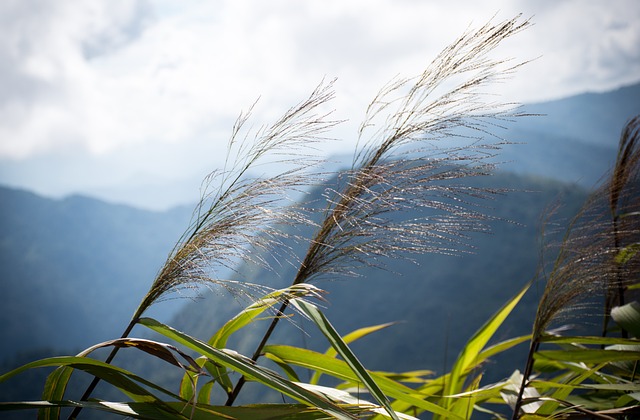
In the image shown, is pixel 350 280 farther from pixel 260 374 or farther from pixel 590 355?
pixel 260 374

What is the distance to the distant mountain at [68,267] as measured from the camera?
241ft

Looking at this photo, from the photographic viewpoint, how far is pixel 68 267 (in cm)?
8494

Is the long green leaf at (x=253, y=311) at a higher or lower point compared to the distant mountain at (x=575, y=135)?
lower

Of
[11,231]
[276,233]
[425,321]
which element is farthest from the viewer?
[11,231]

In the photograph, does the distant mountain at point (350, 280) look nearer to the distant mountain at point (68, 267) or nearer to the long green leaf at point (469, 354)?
the distant mountain at point (68, 267)

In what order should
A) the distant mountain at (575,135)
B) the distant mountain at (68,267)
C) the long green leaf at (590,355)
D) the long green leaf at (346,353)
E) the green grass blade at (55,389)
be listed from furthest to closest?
1. the distant mountain at (68,267)
2. the distant mountain at (575,135)
3. the long green leaf at (590,355)
4. the green grass blade at (55,389)
5. the long green leaf at (346,353)

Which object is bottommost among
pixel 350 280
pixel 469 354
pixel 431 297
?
pixel 431 297

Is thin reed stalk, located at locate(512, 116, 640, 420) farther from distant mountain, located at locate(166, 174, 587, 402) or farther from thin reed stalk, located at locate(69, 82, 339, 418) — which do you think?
distant mountain, located at locate(166, 174, 587, 402)

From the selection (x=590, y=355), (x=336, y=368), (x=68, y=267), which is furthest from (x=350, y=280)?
(x=68, y=267)

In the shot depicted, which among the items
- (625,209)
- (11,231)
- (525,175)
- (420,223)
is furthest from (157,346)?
(11,231)

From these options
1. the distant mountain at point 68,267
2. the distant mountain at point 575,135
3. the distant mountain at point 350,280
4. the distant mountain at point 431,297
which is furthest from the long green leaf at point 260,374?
the distant mountain at point 68,267

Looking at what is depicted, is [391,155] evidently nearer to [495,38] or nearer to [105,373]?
[495,38]

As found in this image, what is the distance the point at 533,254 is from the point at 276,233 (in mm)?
46588

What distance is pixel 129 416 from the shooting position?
61 cm
